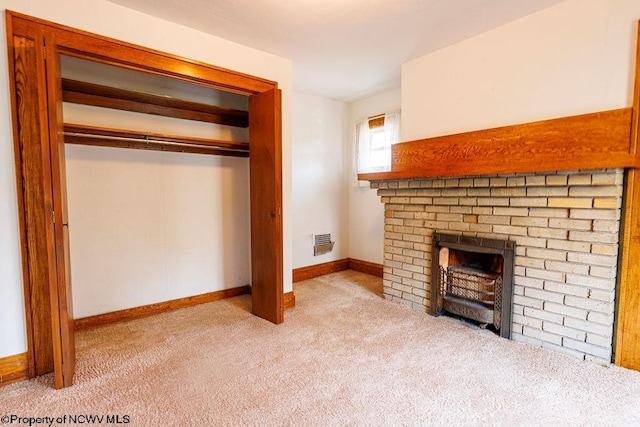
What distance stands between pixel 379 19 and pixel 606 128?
5.38 feet

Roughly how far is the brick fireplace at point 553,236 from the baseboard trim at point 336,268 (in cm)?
159

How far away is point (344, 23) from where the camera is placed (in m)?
2.38

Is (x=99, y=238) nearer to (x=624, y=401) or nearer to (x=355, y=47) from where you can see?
(x=355, y=47)

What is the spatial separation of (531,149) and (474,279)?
1.10 metres

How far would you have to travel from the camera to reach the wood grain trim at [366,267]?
14.1ft

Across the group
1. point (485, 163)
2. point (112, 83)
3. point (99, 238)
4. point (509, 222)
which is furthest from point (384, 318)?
point (112, 83)

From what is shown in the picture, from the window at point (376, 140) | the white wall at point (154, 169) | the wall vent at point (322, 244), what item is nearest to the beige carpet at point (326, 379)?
the white wall at point (154, 169)

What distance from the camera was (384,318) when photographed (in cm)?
286

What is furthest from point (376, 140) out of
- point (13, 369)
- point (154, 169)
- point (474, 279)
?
point (13, 369)

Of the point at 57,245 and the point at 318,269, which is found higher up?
the point at 57,245

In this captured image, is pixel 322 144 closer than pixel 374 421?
No

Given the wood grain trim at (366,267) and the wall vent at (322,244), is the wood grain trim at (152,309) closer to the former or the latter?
the wall vent at (322,244)

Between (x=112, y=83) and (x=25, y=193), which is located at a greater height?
(x=112, y=83)

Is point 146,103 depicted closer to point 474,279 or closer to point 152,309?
point 152,309
